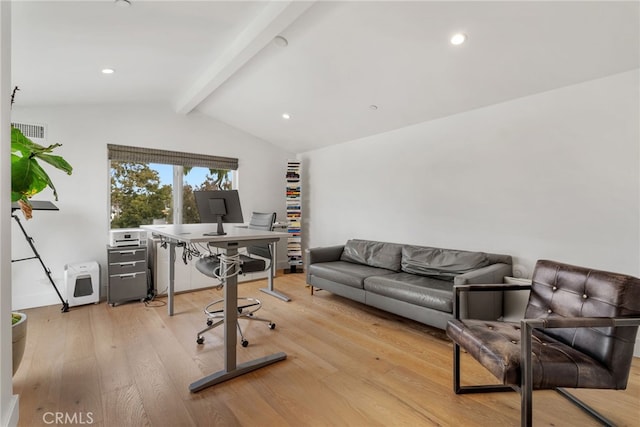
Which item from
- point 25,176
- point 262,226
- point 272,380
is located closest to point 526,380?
point 272,380

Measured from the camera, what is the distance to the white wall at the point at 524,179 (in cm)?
233

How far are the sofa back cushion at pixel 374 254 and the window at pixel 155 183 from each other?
2.57m

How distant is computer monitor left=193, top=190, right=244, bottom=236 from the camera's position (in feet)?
7.82

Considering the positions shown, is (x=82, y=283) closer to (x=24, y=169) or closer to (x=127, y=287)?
(x=127, y=287)

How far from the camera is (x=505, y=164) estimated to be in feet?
9.71

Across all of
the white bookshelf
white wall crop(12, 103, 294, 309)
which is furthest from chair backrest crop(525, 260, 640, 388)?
white wall crop(12, 103, 294, 309)

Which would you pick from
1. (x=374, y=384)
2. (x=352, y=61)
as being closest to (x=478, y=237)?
(x=374, y=384)

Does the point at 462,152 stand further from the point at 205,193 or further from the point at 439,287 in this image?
the point at 205,193

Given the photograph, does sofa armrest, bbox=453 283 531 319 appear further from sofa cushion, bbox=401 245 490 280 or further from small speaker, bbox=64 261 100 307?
small speaker, bbox=64 261 100 307

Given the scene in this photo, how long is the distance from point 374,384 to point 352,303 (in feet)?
5.54

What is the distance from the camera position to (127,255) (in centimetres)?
358

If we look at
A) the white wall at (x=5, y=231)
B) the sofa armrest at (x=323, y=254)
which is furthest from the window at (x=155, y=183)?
the white wall at (x=5, y=231)

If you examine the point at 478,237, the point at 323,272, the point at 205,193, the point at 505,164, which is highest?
the point at 505,164

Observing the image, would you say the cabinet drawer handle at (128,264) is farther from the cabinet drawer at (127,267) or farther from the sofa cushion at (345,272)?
the sofa cushion at (345,272)
